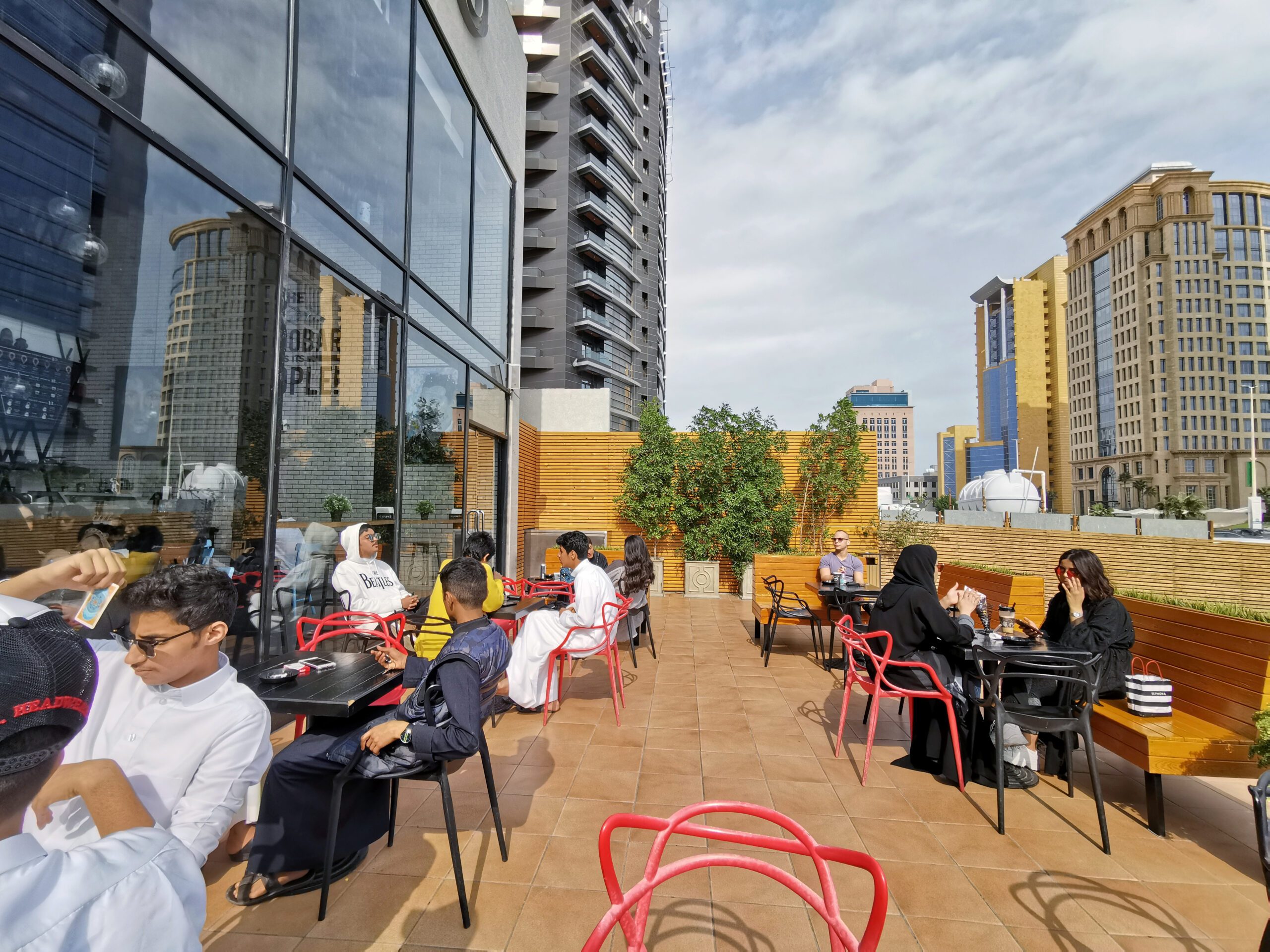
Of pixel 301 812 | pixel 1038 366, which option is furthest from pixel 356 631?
pixel 1038 366

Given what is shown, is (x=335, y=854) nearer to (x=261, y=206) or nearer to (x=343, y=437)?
(x=343, y=437)

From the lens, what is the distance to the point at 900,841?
278cm

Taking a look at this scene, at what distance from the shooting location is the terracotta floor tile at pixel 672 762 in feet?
11.5

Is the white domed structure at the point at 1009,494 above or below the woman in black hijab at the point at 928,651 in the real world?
above

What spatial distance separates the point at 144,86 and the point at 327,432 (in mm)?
2341

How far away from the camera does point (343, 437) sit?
5.06 metres

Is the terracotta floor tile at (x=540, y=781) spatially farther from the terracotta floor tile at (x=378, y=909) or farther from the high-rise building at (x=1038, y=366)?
the high-rise building at (x=1038, y=366)

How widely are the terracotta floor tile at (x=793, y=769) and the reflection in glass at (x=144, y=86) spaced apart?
4.79 m

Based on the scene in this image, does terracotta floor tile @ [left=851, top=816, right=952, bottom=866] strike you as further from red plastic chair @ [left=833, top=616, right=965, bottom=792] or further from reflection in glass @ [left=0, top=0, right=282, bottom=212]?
reflection in glass @ [left=0, top=0, right=282, bottom=212]

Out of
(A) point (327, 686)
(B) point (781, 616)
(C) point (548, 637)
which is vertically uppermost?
(A) point (327, 686)

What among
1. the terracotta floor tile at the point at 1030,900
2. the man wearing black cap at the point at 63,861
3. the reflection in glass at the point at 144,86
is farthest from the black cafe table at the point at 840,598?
the reflection in glass at the point at 144,86

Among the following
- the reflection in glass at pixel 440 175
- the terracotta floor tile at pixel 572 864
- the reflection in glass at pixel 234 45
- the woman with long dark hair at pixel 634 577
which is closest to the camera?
the terracotta floor tile at pixel 572 864

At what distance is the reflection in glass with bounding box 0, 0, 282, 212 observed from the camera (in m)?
2.75

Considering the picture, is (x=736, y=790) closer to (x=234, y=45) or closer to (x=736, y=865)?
(x=736, y=865)
